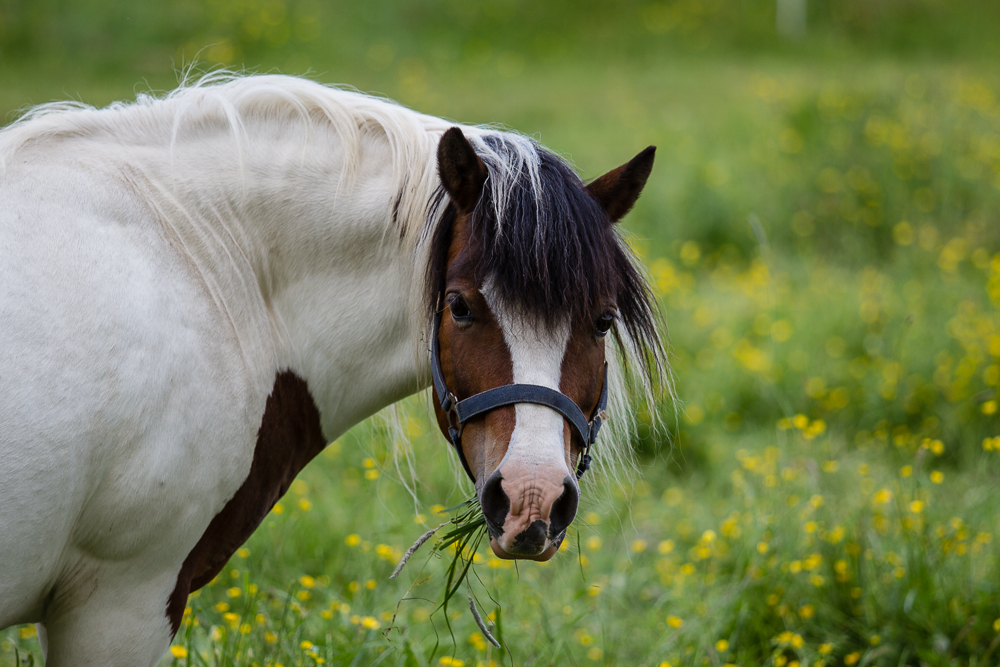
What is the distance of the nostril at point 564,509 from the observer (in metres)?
1.36

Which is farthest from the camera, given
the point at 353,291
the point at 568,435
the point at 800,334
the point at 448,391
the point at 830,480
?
the point at 800,334

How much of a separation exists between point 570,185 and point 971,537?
2293 millimetres

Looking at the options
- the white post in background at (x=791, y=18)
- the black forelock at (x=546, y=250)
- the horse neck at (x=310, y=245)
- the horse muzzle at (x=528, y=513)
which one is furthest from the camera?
the white post in background at (x=791, y=18)

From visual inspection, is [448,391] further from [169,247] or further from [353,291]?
[169,247]

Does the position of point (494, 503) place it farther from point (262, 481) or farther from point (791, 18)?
point (791, 18)

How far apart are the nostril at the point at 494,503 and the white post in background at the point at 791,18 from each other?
1245 centimetres

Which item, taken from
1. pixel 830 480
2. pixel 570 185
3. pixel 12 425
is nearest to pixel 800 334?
pixel 830 480

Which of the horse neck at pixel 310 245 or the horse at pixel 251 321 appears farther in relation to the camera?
the horse neck at pixel 310 245

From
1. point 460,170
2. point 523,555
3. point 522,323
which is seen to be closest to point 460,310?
point 522,323

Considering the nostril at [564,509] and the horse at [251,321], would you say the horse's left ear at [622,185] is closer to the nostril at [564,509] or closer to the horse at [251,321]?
the horse at [251,321]

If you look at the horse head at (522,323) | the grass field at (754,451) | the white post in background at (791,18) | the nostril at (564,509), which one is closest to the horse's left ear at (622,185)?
the horse head at (522,323)

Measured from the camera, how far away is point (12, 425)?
1.29 metres

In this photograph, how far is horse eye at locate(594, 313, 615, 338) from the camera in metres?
1.56

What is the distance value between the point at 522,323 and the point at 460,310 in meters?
0.14
